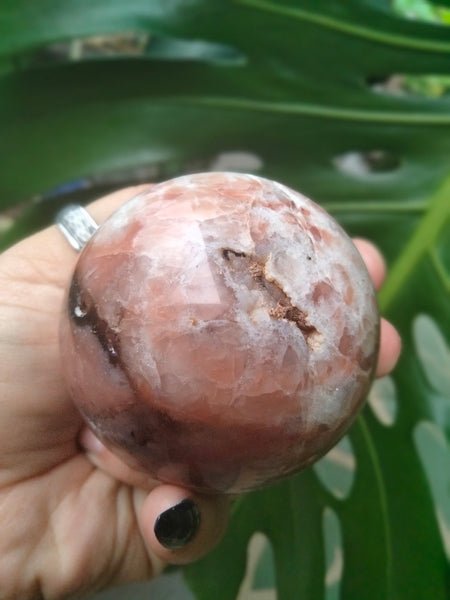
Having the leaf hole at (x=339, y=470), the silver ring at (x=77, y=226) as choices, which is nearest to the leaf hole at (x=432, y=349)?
the leaf hole at (x=339, y=470)

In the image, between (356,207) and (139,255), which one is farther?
(356,207)

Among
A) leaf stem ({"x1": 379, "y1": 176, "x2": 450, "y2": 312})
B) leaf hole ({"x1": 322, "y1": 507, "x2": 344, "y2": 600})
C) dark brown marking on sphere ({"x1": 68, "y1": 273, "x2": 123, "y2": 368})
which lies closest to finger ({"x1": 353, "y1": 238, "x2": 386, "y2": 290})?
leaf stem ({"x1": 379, "y1": 176, "x2": 450, "y2": 312})

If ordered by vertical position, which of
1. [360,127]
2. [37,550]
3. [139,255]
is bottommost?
[37,550]

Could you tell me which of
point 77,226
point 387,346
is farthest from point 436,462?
point 77,226

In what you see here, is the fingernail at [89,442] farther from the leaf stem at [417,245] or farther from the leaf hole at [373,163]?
the leaf hole at [373,163]

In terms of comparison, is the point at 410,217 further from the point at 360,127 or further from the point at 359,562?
the point at 359,562

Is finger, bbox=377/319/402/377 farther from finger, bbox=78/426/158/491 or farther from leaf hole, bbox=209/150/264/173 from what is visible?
leaf hole, bbox=209/150/264/173

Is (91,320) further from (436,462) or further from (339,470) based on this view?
(436,462)

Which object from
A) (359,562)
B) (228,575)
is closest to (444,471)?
(359,562)

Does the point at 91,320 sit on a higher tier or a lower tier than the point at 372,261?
higher
